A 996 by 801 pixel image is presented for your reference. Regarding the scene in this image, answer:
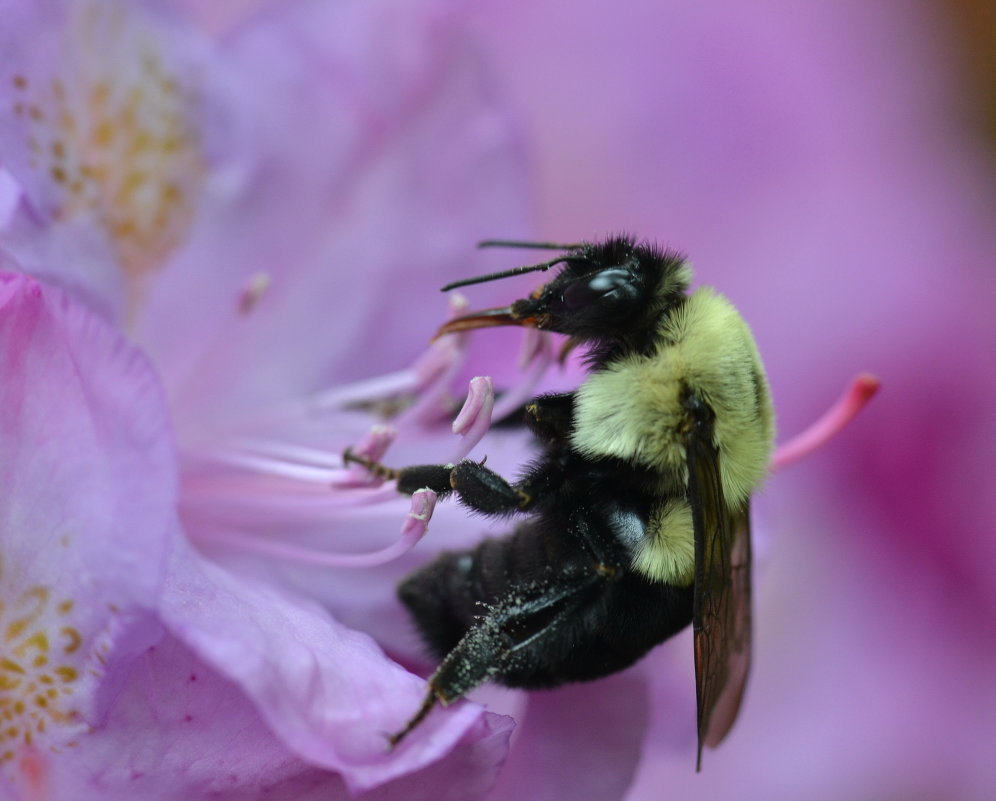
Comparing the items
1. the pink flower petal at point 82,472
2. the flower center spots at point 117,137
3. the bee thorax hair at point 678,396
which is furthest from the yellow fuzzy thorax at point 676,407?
the flower center spots at point 117,137

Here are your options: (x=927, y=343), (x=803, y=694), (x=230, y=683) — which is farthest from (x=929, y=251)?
(x=230, y=683)

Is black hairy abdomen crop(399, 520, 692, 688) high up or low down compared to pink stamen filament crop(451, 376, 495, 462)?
down

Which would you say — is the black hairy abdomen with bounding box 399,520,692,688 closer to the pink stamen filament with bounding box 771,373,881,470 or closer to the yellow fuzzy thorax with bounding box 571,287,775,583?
the yellow fuzzy thorax with bounding box 571,287,775,583

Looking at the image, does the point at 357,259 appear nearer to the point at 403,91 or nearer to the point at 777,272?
the point at 403,91

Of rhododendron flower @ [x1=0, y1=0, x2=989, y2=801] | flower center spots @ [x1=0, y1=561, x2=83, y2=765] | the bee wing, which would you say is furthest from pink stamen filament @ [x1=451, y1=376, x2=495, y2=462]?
flower center spots @ [x1=0, y1=561, x2=83, y2=765]

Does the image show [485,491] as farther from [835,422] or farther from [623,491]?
[835,422]
